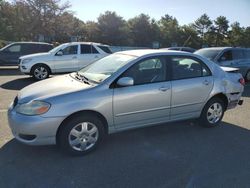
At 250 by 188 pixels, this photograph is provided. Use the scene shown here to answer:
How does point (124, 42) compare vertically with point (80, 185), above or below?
above

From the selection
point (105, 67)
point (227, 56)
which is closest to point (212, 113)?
point (105, 67)

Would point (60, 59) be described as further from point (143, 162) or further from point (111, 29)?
point (111, 29)

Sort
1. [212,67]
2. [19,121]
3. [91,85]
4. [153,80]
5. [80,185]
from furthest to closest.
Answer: [212,67] < [153,80] < [91,85] < [19,121] < [80,185]

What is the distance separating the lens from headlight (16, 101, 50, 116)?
3.88m

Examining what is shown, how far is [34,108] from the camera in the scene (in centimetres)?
392

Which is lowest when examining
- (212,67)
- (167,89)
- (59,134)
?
(59,134)

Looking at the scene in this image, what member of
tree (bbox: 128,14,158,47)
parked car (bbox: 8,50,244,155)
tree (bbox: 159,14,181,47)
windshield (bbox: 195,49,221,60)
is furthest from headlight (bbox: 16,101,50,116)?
tree (bbox: 159,14,181,47)

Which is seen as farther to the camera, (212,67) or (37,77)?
(37,77)

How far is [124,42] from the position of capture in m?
42.6

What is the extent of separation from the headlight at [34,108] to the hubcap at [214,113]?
3119 millimetres

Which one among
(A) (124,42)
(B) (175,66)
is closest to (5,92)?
(B) (175,66)

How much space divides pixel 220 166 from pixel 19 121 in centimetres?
284

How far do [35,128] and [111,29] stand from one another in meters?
39.6

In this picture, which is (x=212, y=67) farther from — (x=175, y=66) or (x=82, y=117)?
(x=82, y=117)
